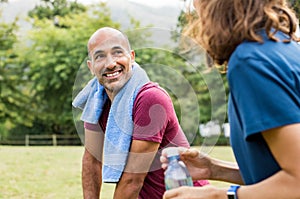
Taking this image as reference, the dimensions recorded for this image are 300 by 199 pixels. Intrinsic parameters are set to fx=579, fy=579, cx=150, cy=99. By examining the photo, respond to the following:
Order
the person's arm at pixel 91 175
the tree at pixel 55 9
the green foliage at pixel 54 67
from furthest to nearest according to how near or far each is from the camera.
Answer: the tree at pixel 55 9
the green foliage at pixel 54 67
the person's arm at pixel 91 175

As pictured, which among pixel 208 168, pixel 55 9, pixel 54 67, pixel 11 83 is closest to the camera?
pixel 208 168

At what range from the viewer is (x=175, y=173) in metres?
1.48

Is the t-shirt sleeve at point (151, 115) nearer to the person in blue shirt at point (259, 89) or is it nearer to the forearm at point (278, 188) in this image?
the person in blue shirt at point (259, 89)

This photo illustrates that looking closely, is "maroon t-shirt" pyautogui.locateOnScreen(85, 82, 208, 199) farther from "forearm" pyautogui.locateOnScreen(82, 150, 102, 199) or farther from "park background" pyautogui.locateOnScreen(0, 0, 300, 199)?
"forearm" pyautogui.locateOnScreen(82, 150, 102, 199)

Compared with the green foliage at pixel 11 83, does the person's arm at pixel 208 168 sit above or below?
above

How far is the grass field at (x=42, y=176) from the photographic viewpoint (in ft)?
21.6

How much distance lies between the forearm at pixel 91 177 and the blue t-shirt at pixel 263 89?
1.45 meters

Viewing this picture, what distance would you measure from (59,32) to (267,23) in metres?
23.5

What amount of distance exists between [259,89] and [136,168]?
1.17 metres

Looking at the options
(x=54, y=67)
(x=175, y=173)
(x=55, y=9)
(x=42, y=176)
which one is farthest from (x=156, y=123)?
(x=55, y=9)

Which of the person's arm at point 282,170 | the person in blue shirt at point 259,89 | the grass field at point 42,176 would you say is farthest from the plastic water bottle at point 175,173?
the grass field at point 42,176

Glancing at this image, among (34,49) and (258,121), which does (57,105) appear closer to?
(34,49)

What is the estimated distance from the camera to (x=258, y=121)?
1171 mm

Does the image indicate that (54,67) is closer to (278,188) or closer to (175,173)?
(175,173)
